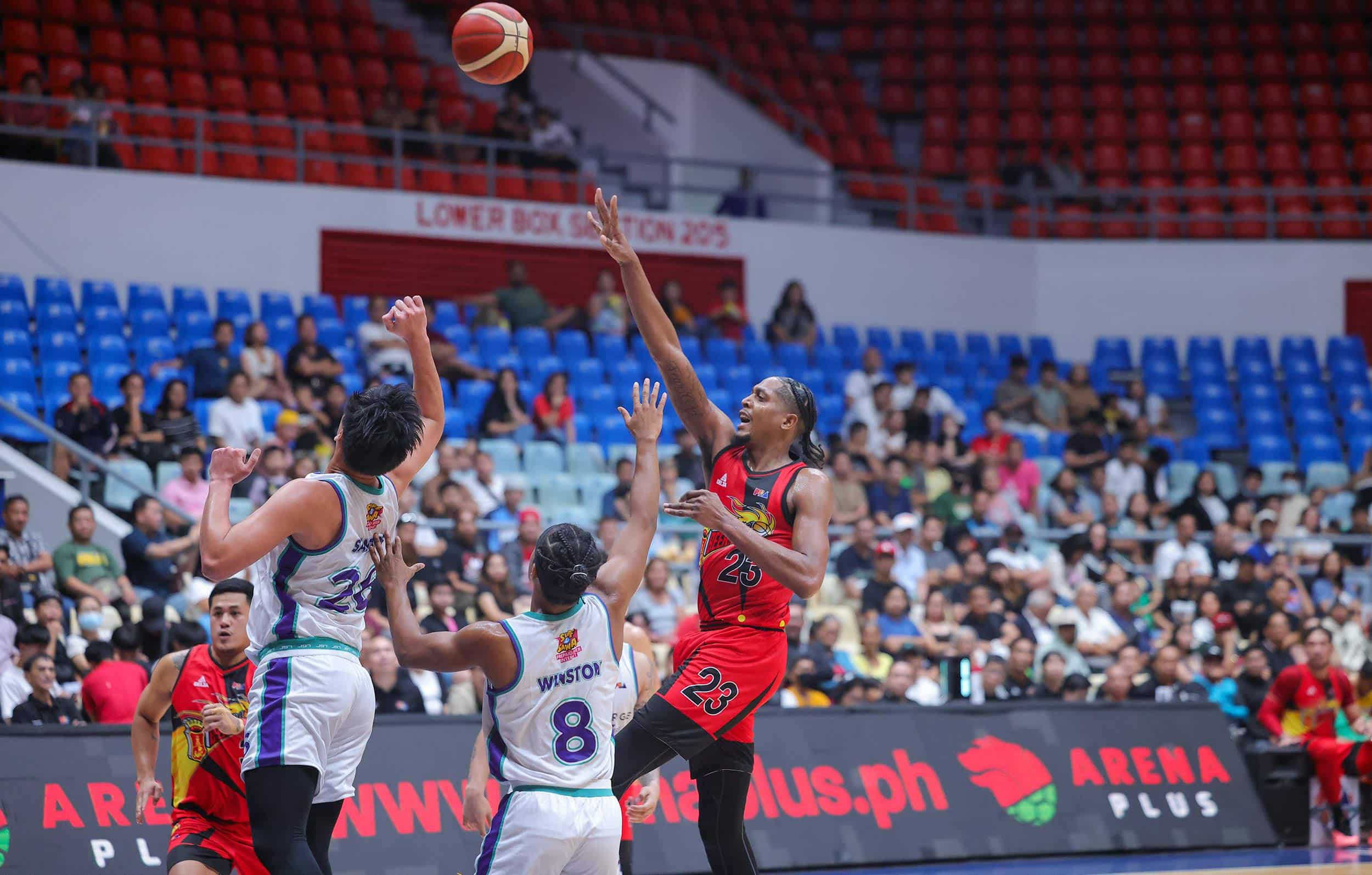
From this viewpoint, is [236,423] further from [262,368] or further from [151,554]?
[151,554]

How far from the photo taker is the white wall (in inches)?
660

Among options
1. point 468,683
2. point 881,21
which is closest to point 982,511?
point 468,683

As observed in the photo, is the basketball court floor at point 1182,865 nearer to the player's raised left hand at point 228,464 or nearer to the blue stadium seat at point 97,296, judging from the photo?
the player's raised left hand at point 228,464

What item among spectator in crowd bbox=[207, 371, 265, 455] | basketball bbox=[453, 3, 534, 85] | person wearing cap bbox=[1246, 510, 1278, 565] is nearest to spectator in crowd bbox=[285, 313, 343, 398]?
spectator in crowd bbox=[207, 371, 265, 455]

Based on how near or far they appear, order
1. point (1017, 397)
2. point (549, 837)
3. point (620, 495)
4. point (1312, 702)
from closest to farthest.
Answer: point (549, 837), point (1312, 702), point (620, 495), point (1017, 397)

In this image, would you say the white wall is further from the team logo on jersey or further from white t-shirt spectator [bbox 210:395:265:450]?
the team logo on jersey

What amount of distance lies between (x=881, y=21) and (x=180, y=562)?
1644 centimetres

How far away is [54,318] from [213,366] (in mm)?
1724

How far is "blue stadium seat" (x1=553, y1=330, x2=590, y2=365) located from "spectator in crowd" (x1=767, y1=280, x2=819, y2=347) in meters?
2.62

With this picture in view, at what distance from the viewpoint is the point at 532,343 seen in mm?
17031

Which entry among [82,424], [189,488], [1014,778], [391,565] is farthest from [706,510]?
[82,424]

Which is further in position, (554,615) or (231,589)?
(231,589)

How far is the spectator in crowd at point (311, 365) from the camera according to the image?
574 inches

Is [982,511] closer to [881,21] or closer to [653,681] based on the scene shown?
[653,681]
